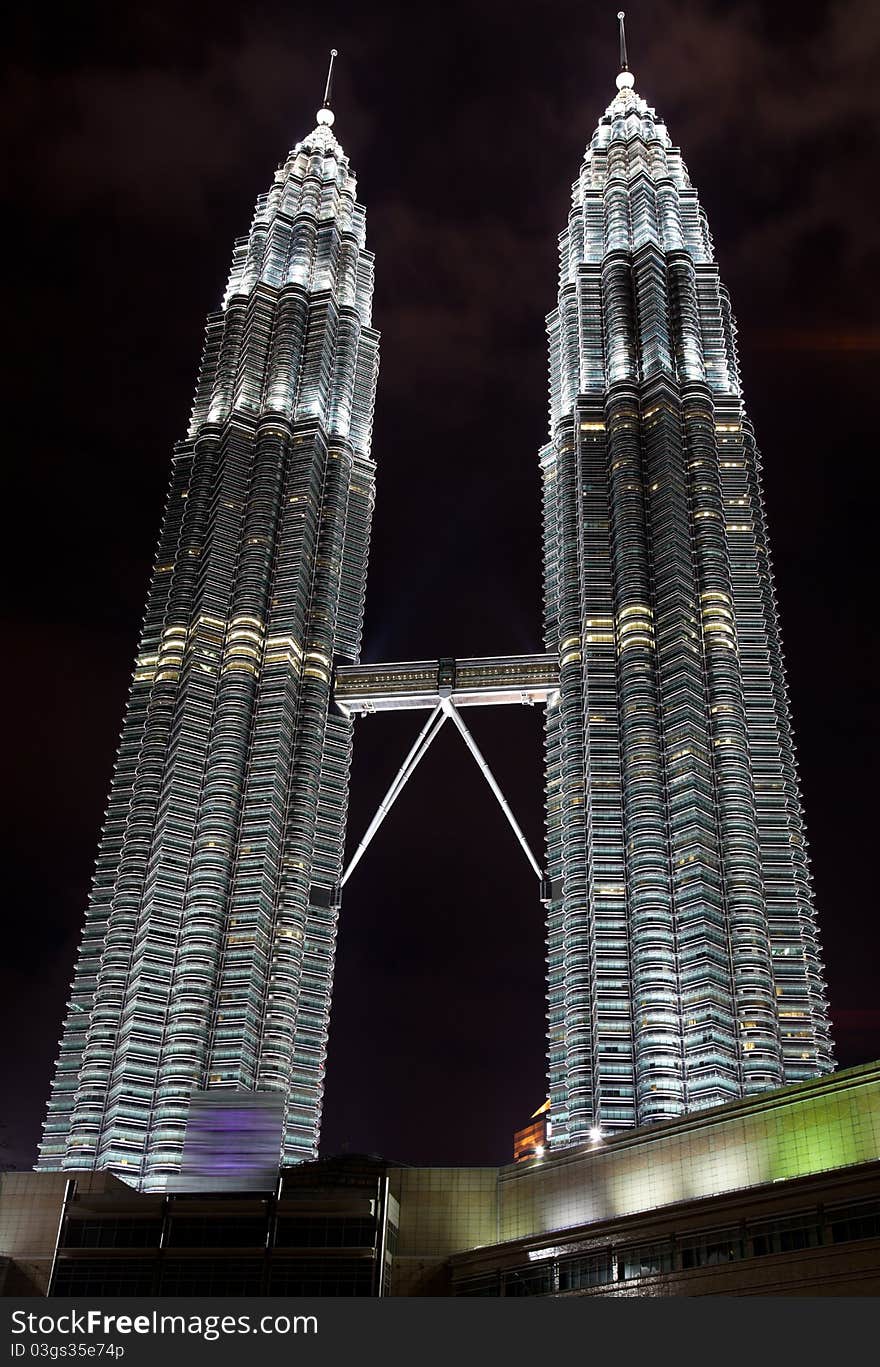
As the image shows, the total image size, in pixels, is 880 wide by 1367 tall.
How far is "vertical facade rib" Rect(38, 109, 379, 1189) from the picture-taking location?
143500 mm

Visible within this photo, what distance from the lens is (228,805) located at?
159000mm

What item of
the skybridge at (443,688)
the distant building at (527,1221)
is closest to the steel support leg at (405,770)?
the skybridge at (443,688)

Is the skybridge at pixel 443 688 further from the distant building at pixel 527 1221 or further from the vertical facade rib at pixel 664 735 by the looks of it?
the distant building at pixel 527 1221

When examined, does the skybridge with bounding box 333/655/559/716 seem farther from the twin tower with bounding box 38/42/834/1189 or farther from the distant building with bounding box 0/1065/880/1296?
the distant building with bounding box 0/1065/880/1296

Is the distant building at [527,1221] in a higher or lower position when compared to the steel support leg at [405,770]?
lower

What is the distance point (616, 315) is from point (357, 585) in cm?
5263

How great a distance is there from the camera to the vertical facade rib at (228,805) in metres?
144

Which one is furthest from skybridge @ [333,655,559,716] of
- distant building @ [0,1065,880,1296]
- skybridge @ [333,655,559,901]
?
distant building @ [0,1065,880,1296]

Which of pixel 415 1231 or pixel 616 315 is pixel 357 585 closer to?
pixel 616 315

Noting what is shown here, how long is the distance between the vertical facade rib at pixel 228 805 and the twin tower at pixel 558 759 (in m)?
0.37

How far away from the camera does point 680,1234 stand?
84.4 metres

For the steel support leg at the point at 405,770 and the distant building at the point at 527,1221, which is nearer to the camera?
the distant building at the point at 527,1221

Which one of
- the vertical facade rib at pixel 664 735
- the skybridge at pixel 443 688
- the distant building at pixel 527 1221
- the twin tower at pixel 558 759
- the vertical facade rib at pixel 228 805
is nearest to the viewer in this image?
the distant building at pixel 527 1221

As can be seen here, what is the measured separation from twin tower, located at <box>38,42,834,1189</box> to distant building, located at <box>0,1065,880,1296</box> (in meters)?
24.7
